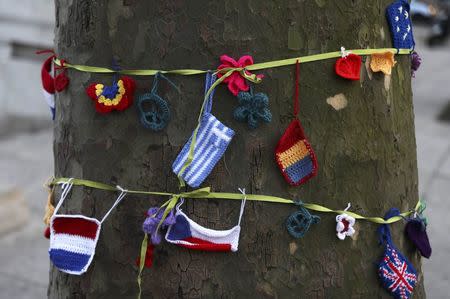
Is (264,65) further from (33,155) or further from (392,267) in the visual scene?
(33,155)

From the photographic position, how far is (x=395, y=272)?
1982mm

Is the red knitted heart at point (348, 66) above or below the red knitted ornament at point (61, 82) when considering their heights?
above

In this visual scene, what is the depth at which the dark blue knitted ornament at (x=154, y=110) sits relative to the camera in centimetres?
181

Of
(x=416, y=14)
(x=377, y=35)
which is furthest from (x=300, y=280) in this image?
(x=416, y=14)

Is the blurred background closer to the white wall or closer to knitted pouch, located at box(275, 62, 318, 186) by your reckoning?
the white wall

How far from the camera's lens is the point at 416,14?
20.9 m

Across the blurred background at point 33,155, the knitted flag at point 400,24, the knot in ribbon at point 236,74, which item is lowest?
the blurred background at point 33,155

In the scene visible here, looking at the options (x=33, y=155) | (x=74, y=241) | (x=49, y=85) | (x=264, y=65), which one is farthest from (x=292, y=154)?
(x=33, y=155)

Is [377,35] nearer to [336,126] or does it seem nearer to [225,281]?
[336,126]

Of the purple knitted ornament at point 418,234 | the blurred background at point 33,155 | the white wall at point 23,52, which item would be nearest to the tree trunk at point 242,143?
the purple knitted ornament at point 418,234

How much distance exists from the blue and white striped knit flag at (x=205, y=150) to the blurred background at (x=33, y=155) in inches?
107

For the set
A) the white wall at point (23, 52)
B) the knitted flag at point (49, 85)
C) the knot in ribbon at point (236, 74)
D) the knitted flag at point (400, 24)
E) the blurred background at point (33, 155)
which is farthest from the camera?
the white wall at point (23, 52)

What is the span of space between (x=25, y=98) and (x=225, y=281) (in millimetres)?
6734

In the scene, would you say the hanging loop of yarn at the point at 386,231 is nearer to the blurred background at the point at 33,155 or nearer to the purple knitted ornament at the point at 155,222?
the purple knitted ornament at the point at 155,222
